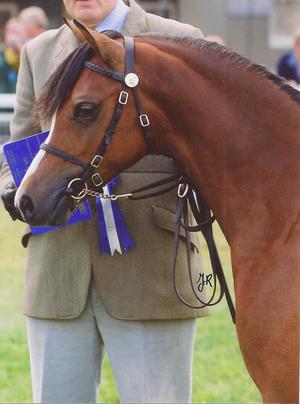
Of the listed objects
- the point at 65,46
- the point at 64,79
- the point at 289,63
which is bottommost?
the point at 64,79

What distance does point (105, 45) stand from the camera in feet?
8.41

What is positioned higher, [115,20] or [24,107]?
[115,20]

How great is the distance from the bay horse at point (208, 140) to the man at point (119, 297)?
0.27 meters

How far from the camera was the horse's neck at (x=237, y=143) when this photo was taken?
254 centimetres

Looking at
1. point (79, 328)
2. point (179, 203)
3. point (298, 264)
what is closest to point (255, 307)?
point (298, 264)

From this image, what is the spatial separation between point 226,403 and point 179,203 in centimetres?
176

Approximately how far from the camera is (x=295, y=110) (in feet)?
8.42

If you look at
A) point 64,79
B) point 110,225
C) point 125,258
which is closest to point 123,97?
point 64,79

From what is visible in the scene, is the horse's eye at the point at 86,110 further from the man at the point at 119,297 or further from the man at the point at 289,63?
the man at the point at 289,63

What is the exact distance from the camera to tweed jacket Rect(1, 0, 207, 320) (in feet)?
9.50

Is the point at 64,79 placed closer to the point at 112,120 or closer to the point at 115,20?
the point at 112,120

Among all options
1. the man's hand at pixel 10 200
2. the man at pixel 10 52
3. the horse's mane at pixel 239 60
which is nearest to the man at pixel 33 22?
the man at pixel 10 52

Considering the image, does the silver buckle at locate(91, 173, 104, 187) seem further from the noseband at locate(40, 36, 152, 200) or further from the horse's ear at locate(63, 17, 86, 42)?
the horse's ear at locate(63, 17, 86, 42)

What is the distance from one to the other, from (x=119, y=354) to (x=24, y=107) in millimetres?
848
